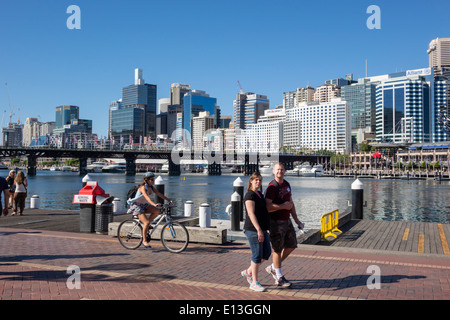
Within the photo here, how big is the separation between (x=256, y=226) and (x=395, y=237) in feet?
30.5

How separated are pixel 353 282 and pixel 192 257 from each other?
13.6 feet

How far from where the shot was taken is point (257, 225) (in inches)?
291

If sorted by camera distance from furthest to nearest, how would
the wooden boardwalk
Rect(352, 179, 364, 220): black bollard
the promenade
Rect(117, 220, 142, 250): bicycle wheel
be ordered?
Rect(352, 179, 364, 220): black bollard, the wooden boardwalk, Rect(117, 220, 142, 250): bicycle wheel, the promenade

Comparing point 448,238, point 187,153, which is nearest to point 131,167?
point 187,153

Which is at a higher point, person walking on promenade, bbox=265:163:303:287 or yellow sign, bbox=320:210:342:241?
person walking on promenade, bbox=265:163:303:287

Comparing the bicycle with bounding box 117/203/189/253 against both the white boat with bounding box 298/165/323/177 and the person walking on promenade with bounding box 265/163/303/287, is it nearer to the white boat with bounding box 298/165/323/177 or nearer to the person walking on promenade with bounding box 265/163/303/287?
the person walking on promenade with bounding box 265/163/303/287

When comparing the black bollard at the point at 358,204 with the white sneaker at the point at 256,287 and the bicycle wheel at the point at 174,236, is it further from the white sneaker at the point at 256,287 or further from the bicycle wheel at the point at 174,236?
the white sneaker at the point at 256,287

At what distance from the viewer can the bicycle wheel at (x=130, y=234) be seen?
11516mm

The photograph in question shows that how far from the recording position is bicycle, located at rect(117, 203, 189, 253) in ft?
36.4

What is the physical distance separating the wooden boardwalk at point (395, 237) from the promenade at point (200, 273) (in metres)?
2.24

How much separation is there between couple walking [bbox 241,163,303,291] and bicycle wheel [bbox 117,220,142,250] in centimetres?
451

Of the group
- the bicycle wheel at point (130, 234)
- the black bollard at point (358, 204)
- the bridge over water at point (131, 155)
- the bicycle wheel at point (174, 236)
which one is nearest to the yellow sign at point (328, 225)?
the black bollard at point (358, 204)

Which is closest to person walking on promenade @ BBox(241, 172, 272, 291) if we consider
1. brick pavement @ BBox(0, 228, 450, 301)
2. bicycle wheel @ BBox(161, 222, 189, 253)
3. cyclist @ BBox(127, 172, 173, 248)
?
brick pavement @ BBox(0, 228, 450, 301)

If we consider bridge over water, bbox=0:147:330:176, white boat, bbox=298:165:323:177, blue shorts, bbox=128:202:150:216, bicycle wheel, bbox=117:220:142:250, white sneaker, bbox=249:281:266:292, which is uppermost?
bridge over water, bbox=0:147:330:176
